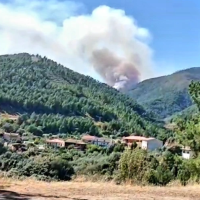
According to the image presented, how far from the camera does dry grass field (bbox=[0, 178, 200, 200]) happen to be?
8336mm

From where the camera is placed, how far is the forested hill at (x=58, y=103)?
4668 inches

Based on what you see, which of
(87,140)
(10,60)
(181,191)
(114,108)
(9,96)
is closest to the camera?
(181,191)

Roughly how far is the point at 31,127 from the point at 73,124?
17721mm

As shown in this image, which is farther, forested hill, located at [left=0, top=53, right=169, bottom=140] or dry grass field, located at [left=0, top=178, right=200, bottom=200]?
forested hill, located at [left=0, top=53, right=169, bottom=140]

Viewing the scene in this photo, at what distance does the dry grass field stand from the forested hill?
293ft

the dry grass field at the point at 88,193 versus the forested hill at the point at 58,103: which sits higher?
the forested hill at the point at 58,103

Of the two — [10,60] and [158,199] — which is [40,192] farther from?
[10,60]

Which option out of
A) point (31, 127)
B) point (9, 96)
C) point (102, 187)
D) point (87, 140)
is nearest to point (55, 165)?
point (102, 187)

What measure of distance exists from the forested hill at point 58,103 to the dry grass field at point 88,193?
293 ft

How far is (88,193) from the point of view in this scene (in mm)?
9008

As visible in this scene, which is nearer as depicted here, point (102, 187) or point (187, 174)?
→ point (102, 187)

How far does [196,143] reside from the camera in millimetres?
16688

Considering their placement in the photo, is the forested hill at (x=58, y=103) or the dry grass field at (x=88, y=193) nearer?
the dry grass field at (x=88, y=193)

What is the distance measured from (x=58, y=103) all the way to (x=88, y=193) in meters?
138
